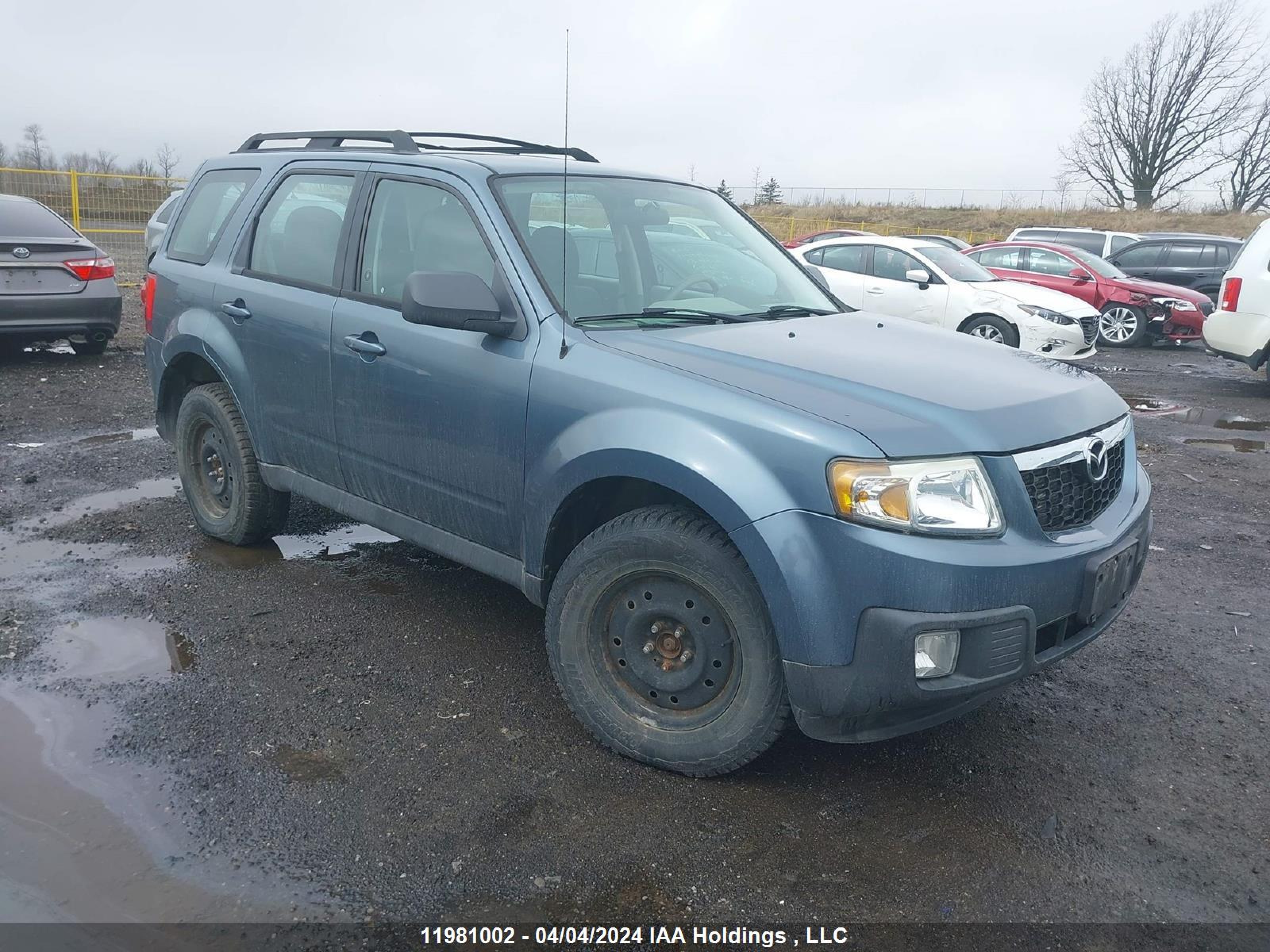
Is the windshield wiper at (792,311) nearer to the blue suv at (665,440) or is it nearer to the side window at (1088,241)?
the blue suv at (665,440)

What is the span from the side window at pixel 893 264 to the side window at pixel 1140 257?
24.2ft

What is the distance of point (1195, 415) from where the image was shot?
9609mm

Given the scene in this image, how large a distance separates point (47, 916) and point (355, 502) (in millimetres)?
1986

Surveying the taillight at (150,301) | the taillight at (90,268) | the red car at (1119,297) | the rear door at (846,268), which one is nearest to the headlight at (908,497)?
the taillight at (150,301)

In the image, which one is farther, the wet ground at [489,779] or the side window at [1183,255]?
the side window at [1183,255]

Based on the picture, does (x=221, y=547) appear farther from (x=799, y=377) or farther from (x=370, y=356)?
(x=799, y=377)

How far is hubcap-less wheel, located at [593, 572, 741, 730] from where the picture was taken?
2.98 metres

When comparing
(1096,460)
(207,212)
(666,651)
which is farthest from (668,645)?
(207,212)

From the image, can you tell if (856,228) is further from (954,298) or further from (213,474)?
(213,474)

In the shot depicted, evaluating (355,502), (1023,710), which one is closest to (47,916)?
(355,502)

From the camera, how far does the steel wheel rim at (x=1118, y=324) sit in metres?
14.9

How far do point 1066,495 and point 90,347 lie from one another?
10.1m

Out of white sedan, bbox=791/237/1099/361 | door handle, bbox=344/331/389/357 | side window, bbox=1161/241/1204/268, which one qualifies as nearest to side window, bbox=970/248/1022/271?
white sedan, bbox=791/237/1099/361

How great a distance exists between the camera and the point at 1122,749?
3.36 metres
